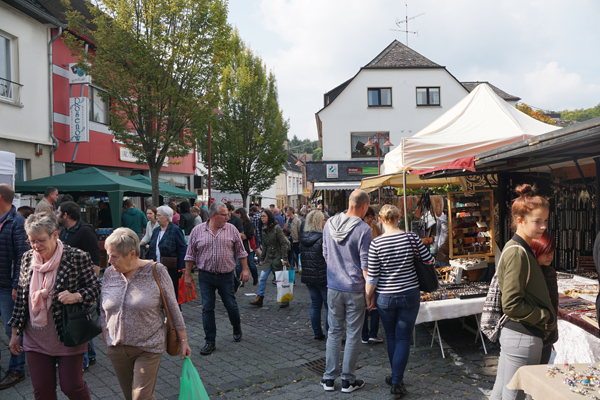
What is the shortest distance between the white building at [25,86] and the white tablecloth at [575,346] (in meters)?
12.7

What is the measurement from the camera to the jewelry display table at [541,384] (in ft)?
8.15

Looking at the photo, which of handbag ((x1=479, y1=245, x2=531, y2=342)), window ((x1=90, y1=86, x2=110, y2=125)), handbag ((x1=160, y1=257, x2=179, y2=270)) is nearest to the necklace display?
handbag ((x1=479, y1=245, x2=531, y2=342))

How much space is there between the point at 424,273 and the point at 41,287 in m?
3.18

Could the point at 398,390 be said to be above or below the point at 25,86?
below

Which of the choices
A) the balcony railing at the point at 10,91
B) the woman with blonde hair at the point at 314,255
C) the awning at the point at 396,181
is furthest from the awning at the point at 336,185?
the woman with blonde hair at the point at 314,255

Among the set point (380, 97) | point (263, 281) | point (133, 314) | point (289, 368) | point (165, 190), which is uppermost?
point (380, 97)

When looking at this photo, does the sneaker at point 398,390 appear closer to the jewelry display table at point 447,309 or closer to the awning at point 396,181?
the jewelry display table at point 447,309

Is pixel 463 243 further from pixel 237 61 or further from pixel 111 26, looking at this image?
pixel 237 61

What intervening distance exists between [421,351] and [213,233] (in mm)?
2994

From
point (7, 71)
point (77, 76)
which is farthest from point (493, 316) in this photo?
point (77, 76)

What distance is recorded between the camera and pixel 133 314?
317cm

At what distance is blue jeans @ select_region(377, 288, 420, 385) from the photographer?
13.8ft

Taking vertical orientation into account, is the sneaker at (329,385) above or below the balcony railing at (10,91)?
below

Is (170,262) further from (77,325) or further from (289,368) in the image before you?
(77,325)
